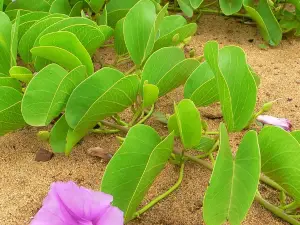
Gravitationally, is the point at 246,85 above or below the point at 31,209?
above

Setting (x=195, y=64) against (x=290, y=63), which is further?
(x=290, y=63)

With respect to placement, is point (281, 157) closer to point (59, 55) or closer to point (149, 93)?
point (149, 93)

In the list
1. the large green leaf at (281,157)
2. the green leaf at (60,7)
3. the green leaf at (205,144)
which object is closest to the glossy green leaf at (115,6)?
the green leaf at (60,7)

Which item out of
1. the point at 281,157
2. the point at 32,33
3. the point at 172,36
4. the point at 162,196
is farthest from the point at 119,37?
the point at 281,157

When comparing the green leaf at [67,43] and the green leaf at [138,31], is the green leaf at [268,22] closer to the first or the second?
the green leaf at [138,31]

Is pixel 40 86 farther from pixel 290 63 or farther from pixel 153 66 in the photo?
pixel 290 63

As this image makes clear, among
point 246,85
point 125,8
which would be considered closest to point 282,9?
point 125,8
